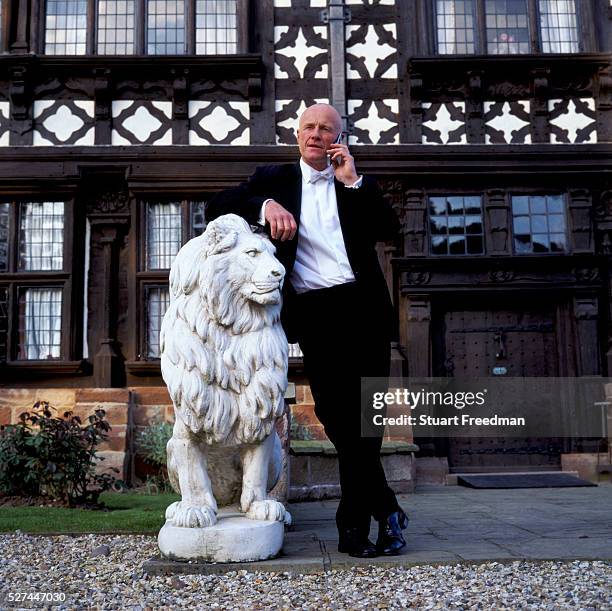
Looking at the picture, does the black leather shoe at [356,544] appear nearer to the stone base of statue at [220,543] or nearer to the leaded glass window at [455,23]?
the stone base of statue at [220,543]

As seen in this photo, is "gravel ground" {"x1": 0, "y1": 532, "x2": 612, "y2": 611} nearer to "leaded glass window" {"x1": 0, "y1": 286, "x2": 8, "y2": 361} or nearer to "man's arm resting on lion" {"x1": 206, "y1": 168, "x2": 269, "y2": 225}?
"man's arm resting on lion" {"x1": 206, "y1": 168, "x2": 269, "y2": 225}

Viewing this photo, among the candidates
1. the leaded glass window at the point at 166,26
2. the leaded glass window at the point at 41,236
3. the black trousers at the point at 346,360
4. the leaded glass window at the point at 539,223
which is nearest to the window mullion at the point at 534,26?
the leaded glass window at the point at 539,223

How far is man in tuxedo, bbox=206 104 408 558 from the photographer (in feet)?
10.4

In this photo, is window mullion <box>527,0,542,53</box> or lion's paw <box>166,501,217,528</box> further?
window mullion <box>527,0,542,53</box>

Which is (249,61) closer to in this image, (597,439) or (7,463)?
(7,463)

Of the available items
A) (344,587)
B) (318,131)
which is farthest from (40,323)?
(344,587)

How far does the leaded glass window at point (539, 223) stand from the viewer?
8.66 metres

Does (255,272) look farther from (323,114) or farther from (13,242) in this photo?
(13,242)

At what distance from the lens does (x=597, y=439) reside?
8.25m

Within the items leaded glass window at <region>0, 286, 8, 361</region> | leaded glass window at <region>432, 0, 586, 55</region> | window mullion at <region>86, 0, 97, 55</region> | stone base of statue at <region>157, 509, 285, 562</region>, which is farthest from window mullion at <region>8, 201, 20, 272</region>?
stone base of statue at <region>157, 509, 285, 562</region>

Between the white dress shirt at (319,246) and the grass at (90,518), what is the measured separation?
184 centimetres

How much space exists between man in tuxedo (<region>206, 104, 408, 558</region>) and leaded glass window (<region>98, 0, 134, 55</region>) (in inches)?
246

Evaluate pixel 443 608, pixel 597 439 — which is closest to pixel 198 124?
pixel 597 439

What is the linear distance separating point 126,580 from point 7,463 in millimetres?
3522
